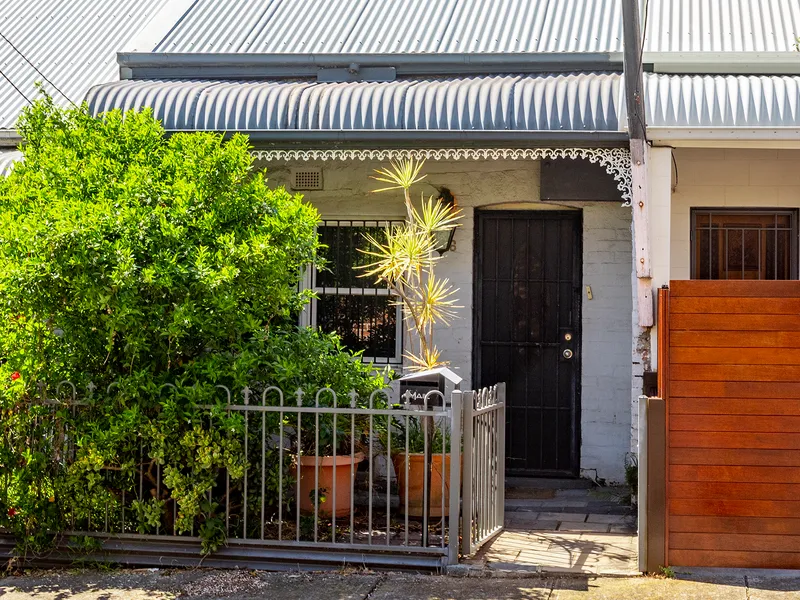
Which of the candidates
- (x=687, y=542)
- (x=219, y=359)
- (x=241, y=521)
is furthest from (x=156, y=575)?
(x=687, y=542)

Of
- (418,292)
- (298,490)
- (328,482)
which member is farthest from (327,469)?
(418,292)

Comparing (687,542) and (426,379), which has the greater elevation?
(426,379)

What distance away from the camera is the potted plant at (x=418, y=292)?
7277mm

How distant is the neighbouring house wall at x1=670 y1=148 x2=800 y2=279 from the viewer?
8.93 meters

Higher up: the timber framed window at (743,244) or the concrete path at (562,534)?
the timber framed window at (743,244)

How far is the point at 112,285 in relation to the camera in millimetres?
5797

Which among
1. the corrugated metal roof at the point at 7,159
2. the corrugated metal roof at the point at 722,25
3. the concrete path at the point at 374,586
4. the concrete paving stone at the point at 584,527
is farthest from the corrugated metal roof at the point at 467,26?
the concrete path at the point at 374,586

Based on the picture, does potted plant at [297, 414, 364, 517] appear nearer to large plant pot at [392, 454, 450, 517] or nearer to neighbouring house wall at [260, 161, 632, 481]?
large plant pot at [392, 454, 450, 517]

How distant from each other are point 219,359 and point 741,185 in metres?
5.11

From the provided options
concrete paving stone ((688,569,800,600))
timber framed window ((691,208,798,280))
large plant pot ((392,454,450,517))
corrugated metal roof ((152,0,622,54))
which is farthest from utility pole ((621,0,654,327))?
concrete paving stone ((688,569,800,600))

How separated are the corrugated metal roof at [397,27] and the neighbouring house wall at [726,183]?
4.17 feet

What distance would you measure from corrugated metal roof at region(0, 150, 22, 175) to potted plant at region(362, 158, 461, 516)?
132 inches

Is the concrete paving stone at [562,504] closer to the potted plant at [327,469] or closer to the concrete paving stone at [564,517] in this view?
the concrete paving stone at [564,517]

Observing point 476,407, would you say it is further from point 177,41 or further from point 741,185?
point 177,41
